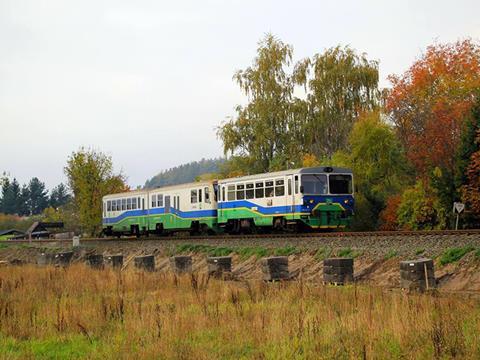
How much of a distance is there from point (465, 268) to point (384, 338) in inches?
340

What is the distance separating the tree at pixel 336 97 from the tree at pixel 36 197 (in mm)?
125253

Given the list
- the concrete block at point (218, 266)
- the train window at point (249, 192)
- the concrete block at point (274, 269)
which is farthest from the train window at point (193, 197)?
the concrete block at point (274, 269)

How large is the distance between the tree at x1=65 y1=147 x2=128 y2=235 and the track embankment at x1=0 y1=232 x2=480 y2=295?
32.7 meters

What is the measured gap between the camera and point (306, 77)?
51000mm

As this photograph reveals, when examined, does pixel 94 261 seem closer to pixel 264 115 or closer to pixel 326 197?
pixel 326 197

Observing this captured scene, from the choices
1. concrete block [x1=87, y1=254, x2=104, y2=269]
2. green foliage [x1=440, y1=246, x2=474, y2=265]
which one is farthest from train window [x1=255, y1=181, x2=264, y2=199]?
green foliage [x1=440, y1=246, x2=474, y2=265]

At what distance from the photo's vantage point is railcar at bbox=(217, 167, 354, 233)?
28203mm

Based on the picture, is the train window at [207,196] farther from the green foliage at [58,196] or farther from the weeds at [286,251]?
the green foliage at [58,196]

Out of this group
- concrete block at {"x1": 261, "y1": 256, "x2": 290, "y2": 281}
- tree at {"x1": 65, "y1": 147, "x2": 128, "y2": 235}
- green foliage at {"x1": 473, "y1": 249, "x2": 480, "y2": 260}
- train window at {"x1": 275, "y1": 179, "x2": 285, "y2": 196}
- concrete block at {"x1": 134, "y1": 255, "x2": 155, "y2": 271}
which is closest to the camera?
green foliage at {"x1": 473, "y1": 249, "x2": 480, "y2": 260}

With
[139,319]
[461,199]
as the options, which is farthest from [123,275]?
[461,199]

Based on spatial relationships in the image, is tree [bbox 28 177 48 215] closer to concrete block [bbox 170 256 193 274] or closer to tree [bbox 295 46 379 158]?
tree [bbox 295 46 379 158]

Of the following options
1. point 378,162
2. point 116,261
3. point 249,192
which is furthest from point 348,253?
point 378,162

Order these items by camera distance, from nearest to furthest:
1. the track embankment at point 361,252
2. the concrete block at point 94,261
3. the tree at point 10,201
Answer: the track embankment at point 361,252 < the concrete block at point 94,261 < the tree at point 10,201

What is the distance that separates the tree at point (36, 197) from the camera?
165 m
